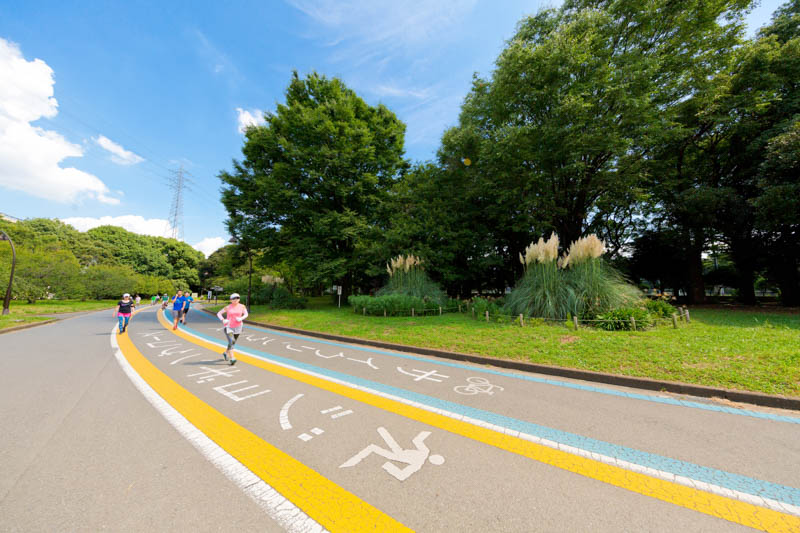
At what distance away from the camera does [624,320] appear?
731 cm

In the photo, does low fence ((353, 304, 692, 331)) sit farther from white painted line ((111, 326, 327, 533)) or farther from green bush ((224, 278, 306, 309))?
green bush ((224, 278, 306, 309))

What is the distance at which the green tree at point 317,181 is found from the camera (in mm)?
16594

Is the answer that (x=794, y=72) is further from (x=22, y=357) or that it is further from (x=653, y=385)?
(x=22, y=357)

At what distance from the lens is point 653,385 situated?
4.55 metres

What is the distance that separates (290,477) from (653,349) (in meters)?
6.97

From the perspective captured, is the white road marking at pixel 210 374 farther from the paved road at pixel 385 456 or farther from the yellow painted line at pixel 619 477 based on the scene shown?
the yellow painted line at pixel 619 477

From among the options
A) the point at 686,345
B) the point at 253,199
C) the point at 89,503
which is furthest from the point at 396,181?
the point at 89,503

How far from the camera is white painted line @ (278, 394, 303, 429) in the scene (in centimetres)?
335

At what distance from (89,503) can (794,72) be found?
24.5 meters

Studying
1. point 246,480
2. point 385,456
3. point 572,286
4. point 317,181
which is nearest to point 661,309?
point 572,286

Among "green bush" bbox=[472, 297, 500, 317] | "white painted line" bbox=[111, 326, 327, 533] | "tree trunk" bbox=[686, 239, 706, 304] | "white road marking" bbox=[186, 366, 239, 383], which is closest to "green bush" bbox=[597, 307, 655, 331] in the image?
"green bush" bbox=[472, 297, 500, 317]

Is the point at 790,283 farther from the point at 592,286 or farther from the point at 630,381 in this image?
the point at 630,381

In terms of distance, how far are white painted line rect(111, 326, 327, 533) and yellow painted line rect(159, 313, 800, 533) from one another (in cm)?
175

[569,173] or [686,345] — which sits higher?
[569,173]
